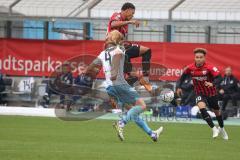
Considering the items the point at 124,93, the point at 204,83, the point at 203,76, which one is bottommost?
the point at 124,93

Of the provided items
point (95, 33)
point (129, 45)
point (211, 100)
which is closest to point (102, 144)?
point (129, 45)

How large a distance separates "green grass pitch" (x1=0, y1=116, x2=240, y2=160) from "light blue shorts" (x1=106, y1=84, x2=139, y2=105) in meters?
0.87

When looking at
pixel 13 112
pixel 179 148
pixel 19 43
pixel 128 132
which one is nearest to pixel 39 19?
pixel 19 43

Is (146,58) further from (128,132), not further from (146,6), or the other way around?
(146,6)

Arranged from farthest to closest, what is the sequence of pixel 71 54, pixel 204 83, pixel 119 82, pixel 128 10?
pixel 71 54 → pixel 204 83 → pixel 128 10 → pixel 119 82

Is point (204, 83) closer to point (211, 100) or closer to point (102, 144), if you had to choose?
point (211, 100)

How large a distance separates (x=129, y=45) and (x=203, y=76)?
215 centimetres

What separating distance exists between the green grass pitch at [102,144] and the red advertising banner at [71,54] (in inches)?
319

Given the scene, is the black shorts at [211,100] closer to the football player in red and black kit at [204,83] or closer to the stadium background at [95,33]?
the football player in red and black kit at [204,83]

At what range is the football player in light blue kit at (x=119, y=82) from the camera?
16.4 metres

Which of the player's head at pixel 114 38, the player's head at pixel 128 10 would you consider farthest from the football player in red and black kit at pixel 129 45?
the player's head at pixel 114 38

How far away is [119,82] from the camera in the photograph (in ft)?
55.2

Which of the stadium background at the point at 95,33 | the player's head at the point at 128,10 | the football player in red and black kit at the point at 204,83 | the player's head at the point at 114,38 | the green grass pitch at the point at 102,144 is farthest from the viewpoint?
the stadium background at the point at 95,33

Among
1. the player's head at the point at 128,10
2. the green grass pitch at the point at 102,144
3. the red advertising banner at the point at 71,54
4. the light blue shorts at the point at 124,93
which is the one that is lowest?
the green grass pitch at the point at 102,144
